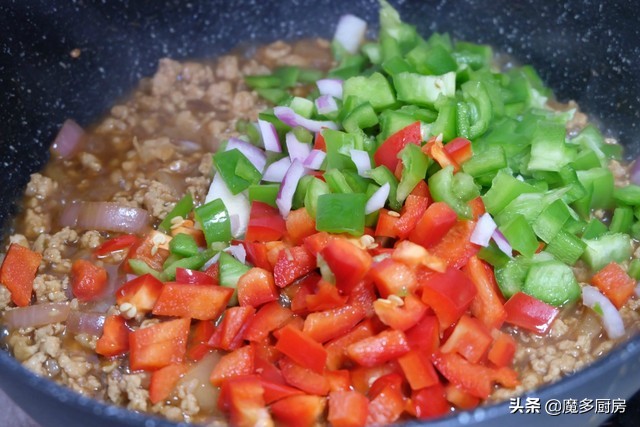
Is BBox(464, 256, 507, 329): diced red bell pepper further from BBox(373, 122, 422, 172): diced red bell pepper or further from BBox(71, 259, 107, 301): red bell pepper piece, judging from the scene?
BBox(71, 259, 107, 301): red bell pepper piece

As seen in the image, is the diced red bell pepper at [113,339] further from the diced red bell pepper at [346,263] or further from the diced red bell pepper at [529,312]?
the diced red bell pepper at [529,312]

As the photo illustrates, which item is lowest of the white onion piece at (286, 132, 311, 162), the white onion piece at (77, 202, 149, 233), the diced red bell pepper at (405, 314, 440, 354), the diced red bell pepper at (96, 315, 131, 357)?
the diced red bell pepper at (96, 315, 131, 357)

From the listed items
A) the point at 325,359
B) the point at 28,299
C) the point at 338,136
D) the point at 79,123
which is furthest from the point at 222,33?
the point at 325,359

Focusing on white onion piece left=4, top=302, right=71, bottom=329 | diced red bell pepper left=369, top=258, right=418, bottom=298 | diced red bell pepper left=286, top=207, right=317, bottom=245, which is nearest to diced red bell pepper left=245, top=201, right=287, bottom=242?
diced red bell pepper left=286, top=207, right=317, bottom=245

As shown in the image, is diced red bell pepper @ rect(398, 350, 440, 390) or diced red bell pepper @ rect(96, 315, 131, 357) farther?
diced red bell pepper @ rect(96, 315, 131, 357)

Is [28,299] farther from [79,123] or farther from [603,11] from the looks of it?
[603,11]
